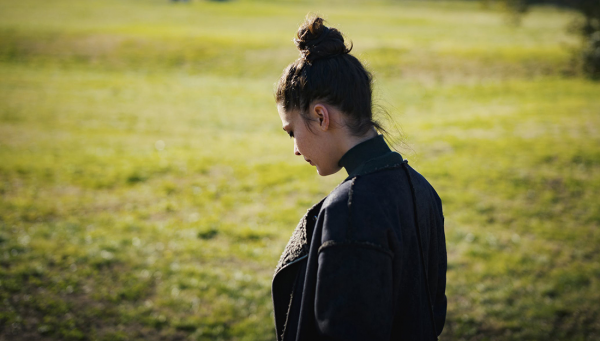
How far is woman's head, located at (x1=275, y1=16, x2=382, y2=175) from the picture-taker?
173 centimetres

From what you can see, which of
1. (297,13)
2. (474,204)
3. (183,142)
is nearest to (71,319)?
(474,204)

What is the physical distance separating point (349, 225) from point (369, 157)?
365 millimetres

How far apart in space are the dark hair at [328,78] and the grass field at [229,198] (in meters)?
0.30

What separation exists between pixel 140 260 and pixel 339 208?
5.03m

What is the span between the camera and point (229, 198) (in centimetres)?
848

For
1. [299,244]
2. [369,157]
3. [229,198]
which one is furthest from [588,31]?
[299,244]

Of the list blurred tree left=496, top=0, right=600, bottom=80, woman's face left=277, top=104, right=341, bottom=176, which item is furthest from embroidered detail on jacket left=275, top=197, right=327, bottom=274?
blurred tree left=496, top=0, right=600, bottom=80

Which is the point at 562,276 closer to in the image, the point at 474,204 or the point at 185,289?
the point at 474,204

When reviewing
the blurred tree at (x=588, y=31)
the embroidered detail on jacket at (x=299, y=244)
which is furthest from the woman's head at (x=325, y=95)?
the blurred tree at (x=588, y=31)

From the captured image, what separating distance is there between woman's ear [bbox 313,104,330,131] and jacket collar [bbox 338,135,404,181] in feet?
0.51

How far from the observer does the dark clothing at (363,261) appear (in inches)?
60.1

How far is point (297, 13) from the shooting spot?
47406 millimetres

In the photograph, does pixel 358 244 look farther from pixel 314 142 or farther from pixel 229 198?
pixel 229 198

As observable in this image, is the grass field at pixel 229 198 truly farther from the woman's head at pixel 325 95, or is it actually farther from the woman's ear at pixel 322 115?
the woman's ear at pixel 322 115
